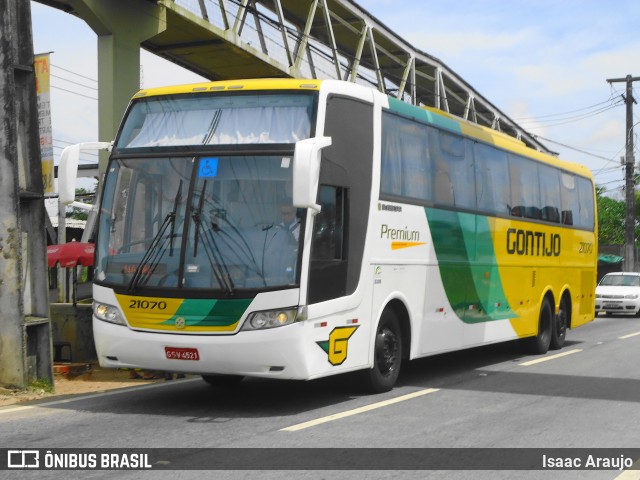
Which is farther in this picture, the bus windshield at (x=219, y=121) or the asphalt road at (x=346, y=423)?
the bus windshield at (x=219, y=121)

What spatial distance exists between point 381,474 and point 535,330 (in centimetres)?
959

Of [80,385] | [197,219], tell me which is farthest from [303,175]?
[80,385]

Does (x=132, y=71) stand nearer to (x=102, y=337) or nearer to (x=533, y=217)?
(x=533, y=217)

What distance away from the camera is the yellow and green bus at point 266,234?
28.5 ft

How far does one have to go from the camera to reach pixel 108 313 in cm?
926

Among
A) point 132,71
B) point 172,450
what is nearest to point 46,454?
point 172,450

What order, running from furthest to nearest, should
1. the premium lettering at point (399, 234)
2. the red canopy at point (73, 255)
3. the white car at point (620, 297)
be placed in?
the white car at point (620, 297)
the red canopy at point (73, 255)
the premium lettering at point (399, 234)

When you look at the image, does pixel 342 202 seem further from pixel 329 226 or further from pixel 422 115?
pixel 422 115

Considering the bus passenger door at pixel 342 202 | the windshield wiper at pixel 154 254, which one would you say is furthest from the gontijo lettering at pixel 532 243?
the windshield wiper at pixel 154 254

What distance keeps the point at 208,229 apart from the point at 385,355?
272cm

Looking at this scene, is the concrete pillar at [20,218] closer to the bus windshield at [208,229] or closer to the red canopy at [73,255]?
the bus windshield at [208,229]

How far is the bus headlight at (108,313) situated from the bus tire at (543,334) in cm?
856

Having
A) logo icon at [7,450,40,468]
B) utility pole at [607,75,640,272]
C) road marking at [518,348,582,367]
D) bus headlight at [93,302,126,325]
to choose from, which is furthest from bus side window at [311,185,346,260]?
utility pole at [607,75,640,272]

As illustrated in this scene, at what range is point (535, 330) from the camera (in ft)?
50.6
